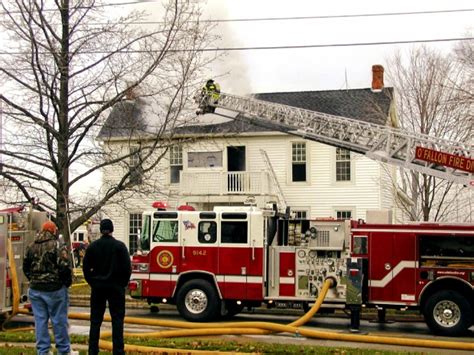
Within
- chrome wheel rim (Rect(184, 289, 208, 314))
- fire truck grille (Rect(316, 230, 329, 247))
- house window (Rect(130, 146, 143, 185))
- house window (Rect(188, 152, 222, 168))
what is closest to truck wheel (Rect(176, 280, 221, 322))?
chrome wheel rim (Rect(184, 289, 208, 314))

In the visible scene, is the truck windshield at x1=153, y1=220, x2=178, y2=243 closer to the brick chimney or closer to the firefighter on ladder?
the firefighter on ladder

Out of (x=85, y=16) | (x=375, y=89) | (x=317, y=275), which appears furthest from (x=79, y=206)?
(x=375, y=89)

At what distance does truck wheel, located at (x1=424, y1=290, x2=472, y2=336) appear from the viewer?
12367mm

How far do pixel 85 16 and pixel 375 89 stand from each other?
13.0 metres

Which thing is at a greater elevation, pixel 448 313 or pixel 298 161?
pixel 298 161

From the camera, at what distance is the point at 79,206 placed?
736 inches

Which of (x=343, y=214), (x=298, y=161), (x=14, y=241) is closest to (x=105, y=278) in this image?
(x=14, y=241)

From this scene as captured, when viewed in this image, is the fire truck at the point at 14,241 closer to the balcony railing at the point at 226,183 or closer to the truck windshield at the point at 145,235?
the truck windshield at the point at 145,235

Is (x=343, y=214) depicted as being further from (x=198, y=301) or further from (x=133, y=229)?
(x=198, y=301)

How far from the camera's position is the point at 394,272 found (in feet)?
42.9

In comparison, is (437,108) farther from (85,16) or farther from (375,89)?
(85,16)

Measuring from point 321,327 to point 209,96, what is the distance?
697 cm

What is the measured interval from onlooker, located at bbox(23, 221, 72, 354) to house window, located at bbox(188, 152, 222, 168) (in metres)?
18.5

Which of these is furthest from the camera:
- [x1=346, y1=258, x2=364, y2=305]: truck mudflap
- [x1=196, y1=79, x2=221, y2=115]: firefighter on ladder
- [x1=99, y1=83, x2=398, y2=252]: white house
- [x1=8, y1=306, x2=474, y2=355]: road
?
[x1=99, y1=83, x2=398, y2=252]: white house
